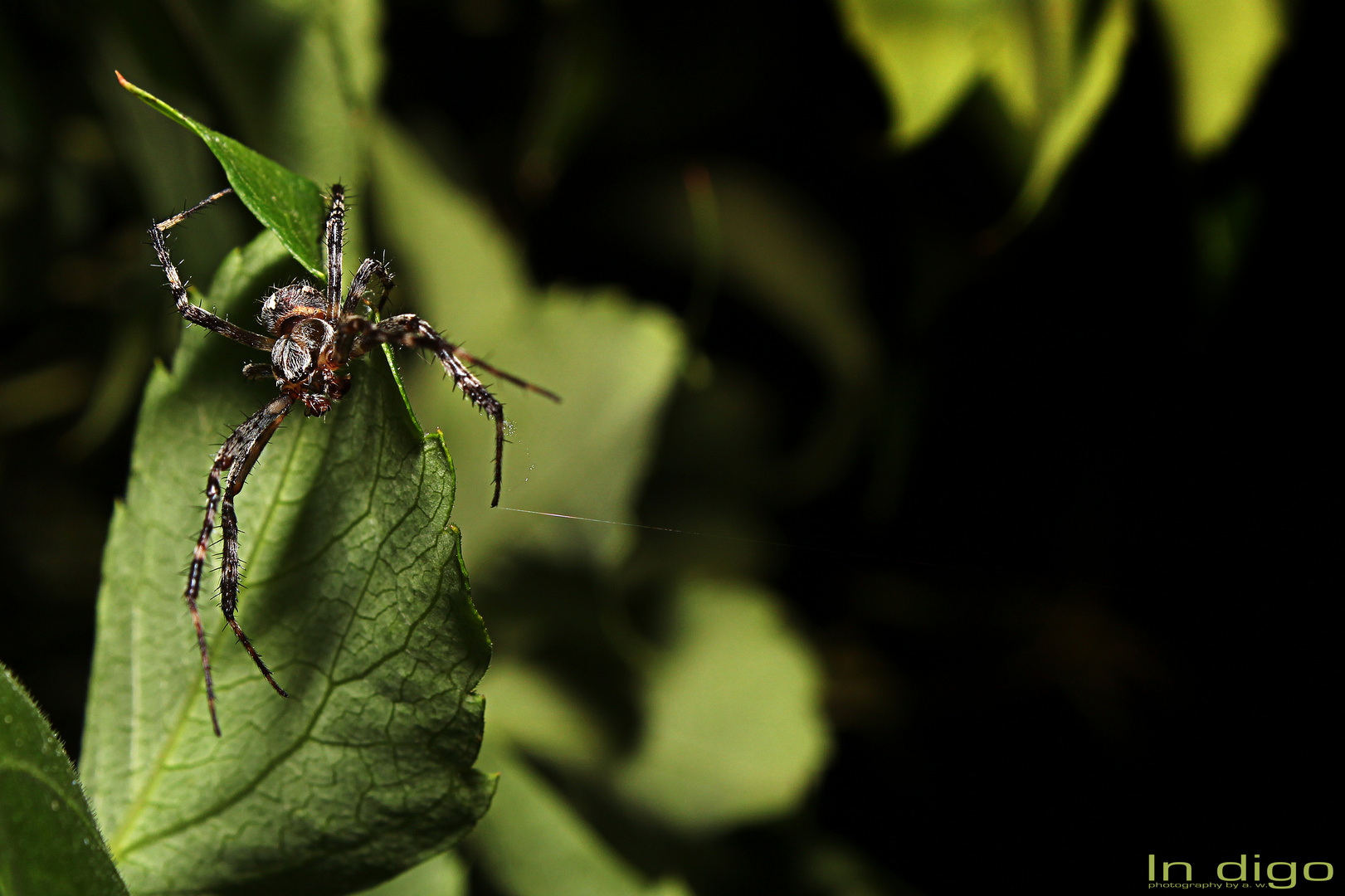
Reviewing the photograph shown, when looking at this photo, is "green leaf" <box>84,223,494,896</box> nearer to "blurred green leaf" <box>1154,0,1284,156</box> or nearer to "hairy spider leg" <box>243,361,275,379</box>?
"hairy spider leg" <box>243,361,275,379</box>

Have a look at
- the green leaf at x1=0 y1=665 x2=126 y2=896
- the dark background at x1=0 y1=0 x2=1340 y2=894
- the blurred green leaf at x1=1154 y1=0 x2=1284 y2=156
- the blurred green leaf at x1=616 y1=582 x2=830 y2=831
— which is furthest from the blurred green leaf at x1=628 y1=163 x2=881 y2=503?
the green leaf at x1=0 y1=665 x2=126 y2=896

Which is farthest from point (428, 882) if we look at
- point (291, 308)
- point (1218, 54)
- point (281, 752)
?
point (1218, 54)

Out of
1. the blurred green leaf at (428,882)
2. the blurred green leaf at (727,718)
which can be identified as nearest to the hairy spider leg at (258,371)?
the blurred green leaf at (428,882)

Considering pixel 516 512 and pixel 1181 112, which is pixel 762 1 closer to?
pixel 1181 112

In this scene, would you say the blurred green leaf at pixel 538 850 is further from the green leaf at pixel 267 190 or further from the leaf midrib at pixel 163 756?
the green leaf at pixel 267 190

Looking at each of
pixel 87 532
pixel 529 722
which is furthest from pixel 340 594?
pixel 87 532

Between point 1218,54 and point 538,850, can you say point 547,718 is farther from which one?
point 1218,54
